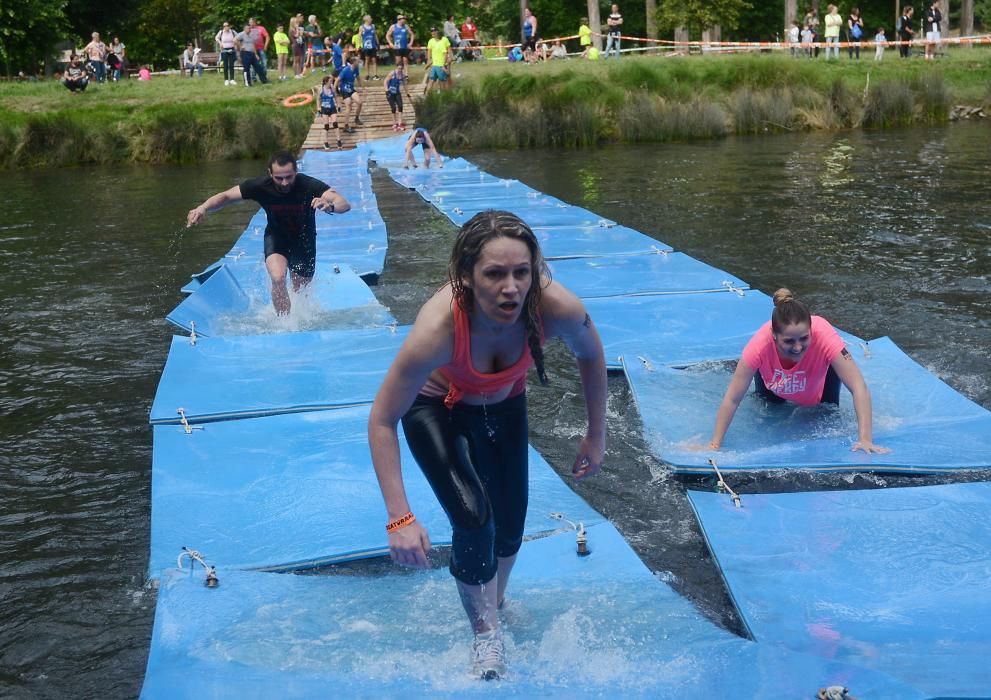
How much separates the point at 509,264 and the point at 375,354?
4742 millimetres

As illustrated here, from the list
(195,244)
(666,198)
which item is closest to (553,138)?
(666,198)

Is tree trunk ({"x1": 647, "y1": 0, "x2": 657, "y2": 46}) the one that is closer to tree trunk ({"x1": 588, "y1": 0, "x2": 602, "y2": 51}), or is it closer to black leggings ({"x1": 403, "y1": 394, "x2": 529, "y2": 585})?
tree trunk ({"x1": 588, "y1": 0, "x2": 602, "y2": 51})

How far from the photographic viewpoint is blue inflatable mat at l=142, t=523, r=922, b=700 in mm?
3857

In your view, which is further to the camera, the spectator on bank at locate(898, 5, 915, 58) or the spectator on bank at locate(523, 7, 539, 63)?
the spectator on bank at locate(523, 7, 539, 63)

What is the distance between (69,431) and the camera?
724 centimetres

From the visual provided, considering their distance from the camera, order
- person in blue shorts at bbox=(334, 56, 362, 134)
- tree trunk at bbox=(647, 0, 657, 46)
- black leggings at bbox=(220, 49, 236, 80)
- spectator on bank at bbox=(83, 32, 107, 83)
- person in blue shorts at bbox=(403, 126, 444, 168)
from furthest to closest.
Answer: tree trunk at bbox=(647, 0, 657, 46), spectator on bank at bbox=(83, 32, 107, 83), black leggings at bbox=(220, 49, 236, 80), person in blue shorts at bbox=(334, 56, 362, 134), person in blue shorts at bbox=(403, 126, 444, 168)

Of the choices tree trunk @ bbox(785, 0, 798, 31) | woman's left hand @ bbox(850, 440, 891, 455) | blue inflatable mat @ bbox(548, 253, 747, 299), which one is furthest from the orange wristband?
tree trunk @ bbox(785, 0, 798, 31)

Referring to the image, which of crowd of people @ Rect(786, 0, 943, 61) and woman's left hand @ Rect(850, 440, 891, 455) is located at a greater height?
crowd of people @ Rect(786, 0, 943, 61)

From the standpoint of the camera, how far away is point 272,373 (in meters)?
7.62

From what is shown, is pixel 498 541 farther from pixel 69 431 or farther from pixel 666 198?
pixel 666 198

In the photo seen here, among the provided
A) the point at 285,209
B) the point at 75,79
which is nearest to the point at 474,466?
the point at 285,209

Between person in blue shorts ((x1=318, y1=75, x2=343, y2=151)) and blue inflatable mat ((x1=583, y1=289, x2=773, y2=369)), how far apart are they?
16.2 metres

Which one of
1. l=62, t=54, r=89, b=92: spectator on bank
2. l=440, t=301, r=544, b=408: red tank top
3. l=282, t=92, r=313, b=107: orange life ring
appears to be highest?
l=62, t=54, r=89, b=92: spectator on bank

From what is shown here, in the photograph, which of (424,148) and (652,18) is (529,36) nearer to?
(652,18)
